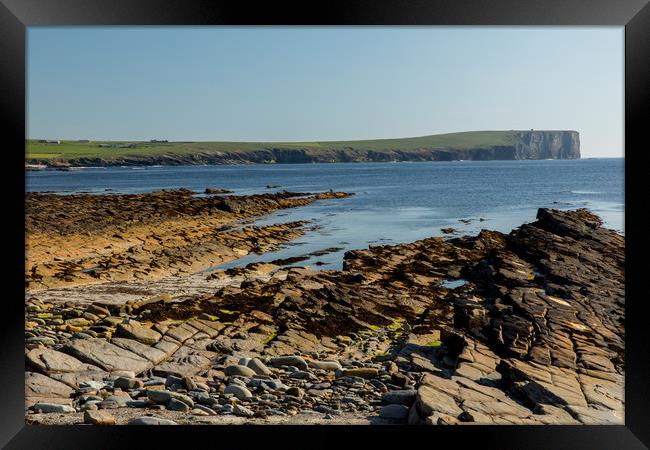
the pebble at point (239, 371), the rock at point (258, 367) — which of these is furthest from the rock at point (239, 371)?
the rock at point (258, 367)

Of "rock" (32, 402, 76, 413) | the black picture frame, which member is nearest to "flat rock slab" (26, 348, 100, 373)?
"rock" (32, 402, 76, 413)

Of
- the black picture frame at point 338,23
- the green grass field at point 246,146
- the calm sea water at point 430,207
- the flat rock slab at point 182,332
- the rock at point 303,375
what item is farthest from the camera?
the green grass field at point 246,146

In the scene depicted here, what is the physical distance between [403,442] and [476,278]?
482 inches

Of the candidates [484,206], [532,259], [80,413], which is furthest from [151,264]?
[484,206]

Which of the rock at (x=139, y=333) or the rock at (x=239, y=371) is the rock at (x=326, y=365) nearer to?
the rock at (x=239, y=371)

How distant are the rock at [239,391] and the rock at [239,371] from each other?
2.28ft

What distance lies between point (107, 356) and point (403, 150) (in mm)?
142628

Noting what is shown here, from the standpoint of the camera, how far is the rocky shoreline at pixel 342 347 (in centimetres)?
664

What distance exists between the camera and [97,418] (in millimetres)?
5730

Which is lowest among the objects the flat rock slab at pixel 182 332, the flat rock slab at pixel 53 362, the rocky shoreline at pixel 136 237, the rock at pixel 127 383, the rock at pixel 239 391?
the rock at pixel 239 391

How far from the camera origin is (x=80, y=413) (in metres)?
6.19

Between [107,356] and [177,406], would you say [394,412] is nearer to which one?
[177,406]

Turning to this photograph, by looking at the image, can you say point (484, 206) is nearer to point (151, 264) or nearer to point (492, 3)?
point (151, 264)

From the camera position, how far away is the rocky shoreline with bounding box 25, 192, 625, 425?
261 inches
